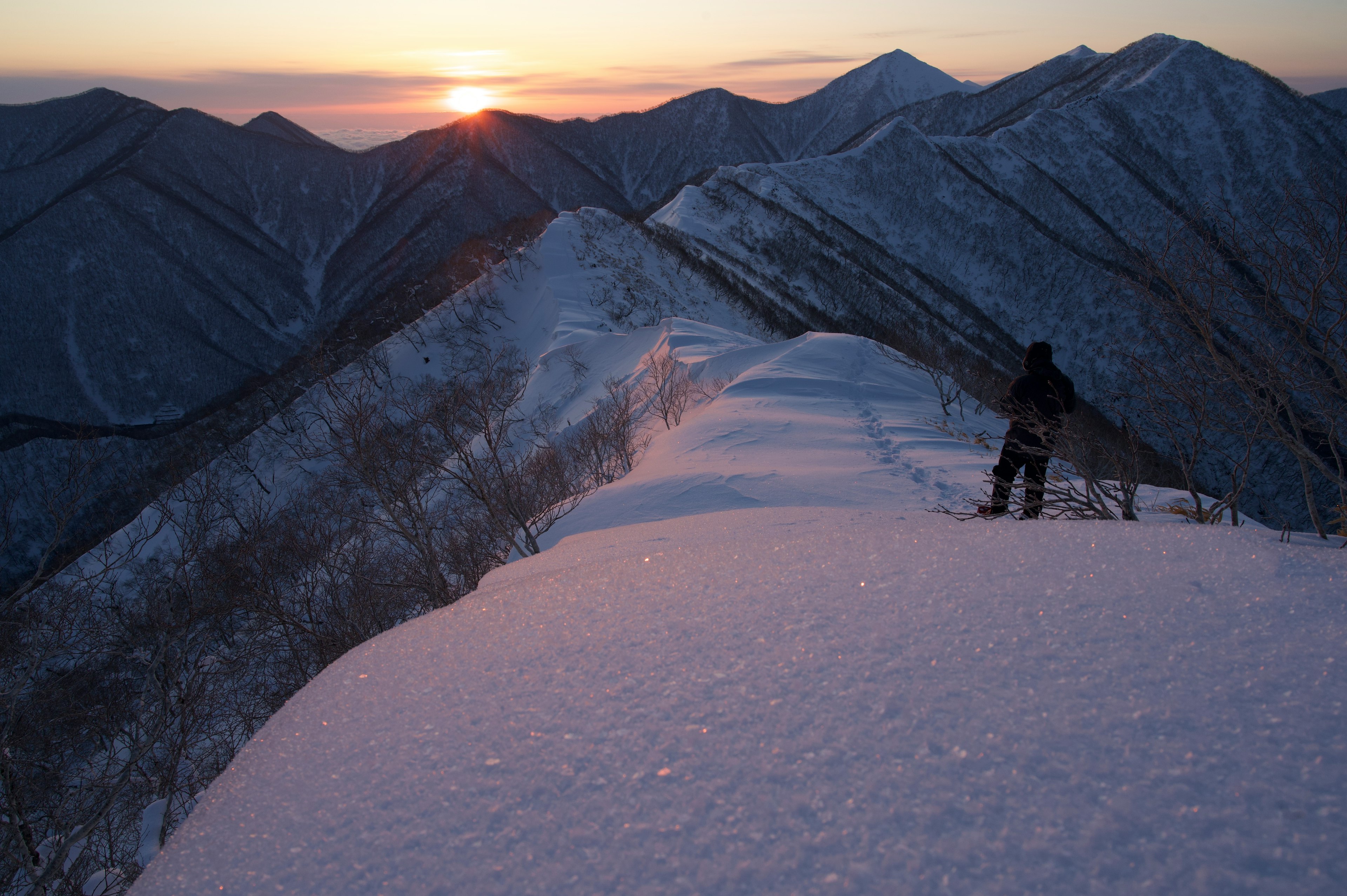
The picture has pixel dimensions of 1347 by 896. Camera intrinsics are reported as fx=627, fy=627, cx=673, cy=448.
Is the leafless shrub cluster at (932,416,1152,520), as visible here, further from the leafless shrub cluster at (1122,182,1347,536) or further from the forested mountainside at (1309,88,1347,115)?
Answer: the forested mountainside at (1309,88,1347,115)

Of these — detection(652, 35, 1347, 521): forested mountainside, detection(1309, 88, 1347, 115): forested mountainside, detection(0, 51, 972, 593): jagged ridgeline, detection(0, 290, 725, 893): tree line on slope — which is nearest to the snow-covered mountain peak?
detection(0, 51, 972, 593): jagged ridgeline

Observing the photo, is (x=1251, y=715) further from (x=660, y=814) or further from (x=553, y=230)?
(x=553, y=230)

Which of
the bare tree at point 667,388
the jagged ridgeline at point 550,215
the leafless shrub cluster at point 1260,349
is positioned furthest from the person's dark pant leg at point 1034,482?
the jagged ridgeline at point 550,215

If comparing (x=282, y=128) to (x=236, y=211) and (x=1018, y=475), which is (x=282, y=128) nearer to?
(x=236, y=211)

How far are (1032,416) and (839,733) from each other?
4.61 meters

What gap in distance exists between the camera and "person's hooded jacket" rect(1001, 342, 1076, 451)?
5812mm

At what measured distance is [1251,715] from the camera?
1.85 meters

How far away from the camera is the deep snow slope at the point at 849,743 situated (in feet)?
5.24

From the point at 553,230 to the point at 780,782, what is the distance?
36.0 m

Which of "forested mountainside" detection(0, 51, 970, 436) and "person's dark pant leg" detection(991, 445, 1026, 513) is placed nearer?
"person's dark pant leg" detection(991, 445, 1026, 513)

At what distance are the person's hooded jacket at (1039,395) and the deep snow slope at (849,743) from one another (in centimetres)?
279

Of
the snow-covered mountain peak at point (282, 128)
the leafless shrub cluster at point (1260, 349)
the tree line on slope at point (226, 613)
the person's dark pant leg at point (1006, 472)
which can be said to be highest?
the snow-covered mountain peak at point (282, 128)

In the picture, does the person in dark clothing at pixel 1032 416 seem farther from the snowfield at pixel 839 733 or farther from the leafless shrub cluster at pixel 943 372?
the leafless shrub cluster at pixel 943 372

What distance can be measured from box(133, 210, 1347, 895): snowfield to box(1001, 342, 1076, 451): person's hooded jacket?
2.50 m
